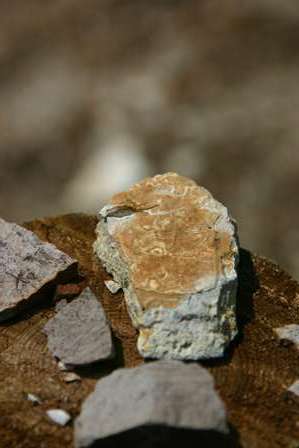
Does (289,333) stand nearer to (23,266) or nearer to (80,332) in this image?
(80,332)

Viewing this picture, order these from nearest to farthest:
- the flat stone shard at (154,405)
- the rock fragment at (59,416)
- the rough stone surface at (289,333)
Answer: the flat stone shard at (154,405) < the rock fragment at (59,416) < the rough stone surface at (289,333)

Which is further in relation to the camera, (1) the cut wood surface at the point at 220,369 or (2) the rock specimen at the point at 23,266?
(2) the rock specimen at the point at 23,266

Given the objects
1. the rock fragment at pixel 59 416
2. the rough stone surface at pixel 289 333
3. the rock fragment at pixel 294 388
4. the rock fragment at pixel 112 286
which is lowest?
the rock fragment at pixel 59 416

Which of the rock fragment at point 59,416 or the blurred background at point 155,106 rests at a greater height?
the blurred background at point 155,106

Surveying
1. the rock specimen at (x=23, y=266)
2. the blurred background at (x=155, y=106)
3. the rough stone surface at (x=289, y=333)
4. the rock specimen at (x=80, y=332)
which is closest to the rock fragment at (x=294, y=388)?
the rough stone surface at (x=289, y=333)

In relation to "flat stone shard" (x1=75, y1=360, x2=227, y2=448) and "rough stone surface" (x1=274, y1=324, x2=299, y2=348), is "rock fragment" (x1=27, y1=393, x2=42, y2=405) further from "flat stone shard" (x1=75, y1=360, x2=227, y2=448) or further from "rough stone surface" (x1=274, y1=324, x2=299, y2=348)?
"rough stone surface" (x1=274, y1=324, x2=299, y2=348)

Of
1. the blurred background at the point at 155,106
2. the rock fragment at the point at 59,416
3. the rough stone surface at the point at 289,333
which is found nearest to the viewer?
the rock fragment at the point at 59,416

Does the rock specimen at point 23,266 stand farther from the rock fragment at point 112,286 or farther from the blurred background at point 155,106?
the blurred background at point 155,106

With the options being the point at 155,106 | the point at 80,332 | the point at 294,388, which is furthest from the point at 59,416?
the point at 155,106
